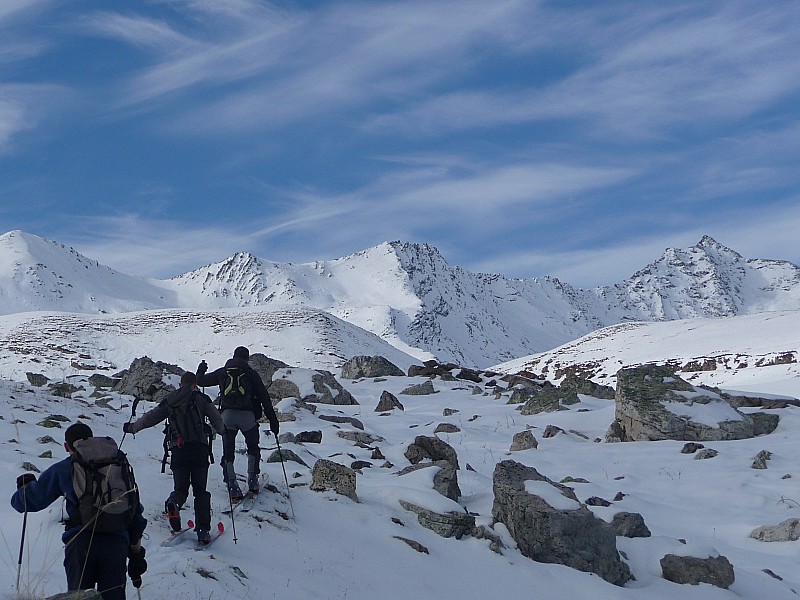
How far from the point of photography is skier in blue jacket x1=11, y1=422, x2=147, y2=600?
5652 millimetres

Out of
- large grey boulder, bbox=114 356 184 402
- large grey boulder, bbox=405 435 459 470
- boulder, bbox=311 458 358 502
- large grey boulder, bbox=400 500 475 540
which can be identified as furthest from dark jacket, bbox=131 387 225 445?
large grey boulder, bbox=114 356 184 402

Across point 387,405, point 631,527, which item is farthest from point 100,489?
point 387,405

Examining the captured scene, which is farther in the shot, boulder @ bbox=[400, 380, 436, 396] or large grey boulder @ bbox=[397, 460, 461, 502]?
boulder @ bbox=[400, 380, 436, 396]

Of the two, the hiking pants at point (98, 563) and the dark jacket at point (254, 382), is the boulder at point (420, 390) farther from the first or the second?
the hiking pants at point (98, 563)

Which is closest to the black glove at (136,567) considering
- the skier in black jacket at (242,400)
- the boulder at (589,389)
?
the skier in black jacket at (242,400)

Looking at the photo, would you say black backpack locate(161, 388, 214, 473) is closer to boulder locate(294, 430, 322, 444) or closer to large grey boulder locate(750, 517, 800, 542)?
boulder locate(294, 430, 322, 444)

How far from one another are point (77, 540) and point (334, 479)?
5372 mm

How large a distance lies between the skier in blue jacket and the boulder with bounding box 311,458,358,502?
484 centimetres

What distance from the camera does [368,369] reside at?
32.9 meters

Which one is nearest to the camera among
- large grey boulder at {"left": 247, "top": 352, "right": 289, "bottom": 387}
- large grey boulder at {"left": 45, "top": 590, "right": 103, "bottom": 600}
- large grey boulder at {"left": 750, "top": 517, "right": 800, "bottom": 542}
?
large grey boulder at {"left": 45, "top": 590, "right": 103, "bottom": 600}

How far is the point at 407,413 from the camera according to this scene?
22938mm

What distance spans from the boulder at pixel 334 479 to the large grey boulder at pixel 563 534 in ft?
7.49

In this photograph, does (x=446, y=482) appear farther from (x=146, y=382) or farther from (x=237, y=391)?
(x=146, y=382)

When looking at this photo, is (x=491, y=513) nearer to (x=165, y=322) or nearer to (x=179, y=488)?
(x=179, y=488)
